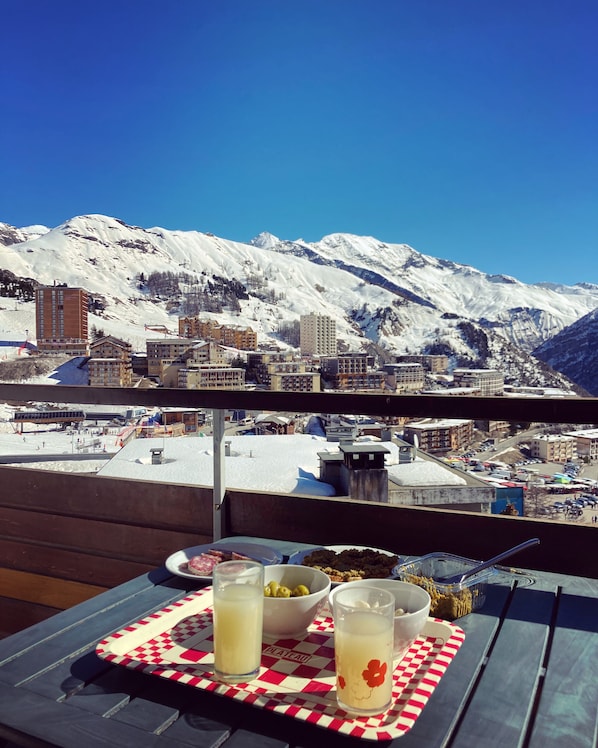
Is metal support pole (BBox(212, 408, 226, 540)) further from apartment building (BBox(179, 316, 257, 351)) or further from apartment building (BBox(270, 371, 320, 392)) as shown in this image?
apartment building (BBox(179, 316, 257, 351))

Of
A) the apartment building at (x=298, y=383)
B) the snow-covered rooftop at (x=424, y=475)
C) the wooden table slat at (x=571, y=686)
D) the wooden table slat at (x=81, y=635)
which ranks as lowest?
the snow-covered rooftop at (x=424, y=475)

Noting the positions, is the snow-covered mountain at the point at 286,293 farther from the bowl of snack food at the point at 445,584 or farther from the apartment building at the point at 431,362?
the bowl of snack food at the point at 445,584

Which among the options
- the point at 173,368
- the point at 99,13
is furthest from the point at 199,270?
the point at 173,368

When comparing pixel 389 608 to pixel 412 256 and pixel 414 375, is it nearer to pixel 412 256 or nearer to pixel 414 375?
pixel 414 375

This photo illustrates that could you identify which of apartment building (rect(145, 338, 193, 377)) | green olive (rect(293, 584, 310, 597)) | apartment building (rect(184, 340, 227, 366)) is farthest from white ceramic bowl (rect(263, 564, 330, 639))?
apartment building (rect(184, 340, 227, 366))

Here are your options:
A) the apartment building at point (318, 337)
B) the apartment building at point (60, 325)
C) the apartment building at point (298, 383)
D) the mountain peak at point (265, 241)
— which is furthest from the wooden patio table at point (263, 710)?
the mountain peak at point (265, 241)
